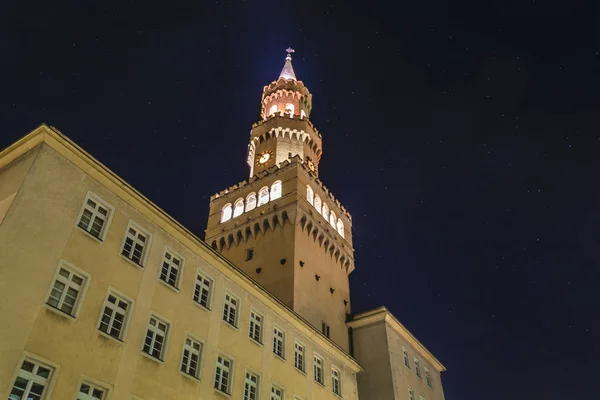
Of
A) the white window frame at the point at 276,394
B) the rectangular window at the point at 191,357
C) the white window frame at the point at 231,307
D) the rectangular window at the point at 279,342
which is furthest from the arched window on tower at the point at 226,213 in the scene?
the rectangular window at the point at 191,357

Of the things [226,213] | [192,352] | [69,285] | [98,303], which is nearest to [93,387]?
[98,303]

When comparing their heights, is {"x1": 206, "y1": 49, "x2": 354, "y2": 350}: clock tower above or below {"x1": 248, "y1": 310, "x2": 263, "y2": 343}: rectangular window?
above

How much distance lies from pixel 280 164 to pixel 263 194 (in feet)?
15.8

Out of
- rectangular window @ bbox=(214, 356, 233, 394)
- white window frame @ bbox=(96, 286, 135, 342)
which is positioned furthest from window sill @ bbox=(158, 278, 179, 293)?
rectangular window @ bbox=(214, 356, 233, 394)

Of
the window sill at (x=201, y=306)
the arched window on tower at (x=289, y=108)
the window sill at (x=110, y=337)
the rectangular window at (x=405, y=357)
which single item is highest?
the arched window on tower at (x=289, y=108)

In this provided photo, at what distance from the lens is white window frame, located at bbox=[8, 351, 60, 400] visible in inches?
776

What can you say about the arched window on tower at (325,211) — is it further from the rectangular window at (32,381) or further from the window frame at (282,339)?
the rectangular window at (32,381)

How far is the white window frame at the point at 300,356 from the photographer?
1415 inches

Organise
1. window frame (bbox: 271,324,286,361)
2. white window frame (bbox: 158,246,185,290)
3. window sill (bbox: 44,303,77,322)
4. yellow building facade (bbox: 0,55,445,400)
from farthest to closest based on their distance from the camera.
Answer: window frame (bbox: 271,324,286,361) → white window frame (bbox: 158,246,185,290) → window sill (bbox: 44,303,77,322) → yellow building facade (bbox: 0,55,445,400)

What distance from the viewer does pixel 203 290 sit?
30.9 meters

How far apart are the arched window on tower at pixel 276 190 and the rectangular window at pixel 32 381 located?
37.2 meters

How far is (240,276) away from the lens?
3372cm

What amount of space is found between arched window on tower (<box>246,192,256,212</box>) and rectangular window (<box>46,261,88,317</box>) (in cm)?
3386

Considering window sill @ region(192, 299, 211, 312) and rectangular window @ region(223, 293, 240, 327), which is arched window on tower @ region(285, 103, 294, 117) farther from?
window sill @ region(192, 299, 211, 312)
